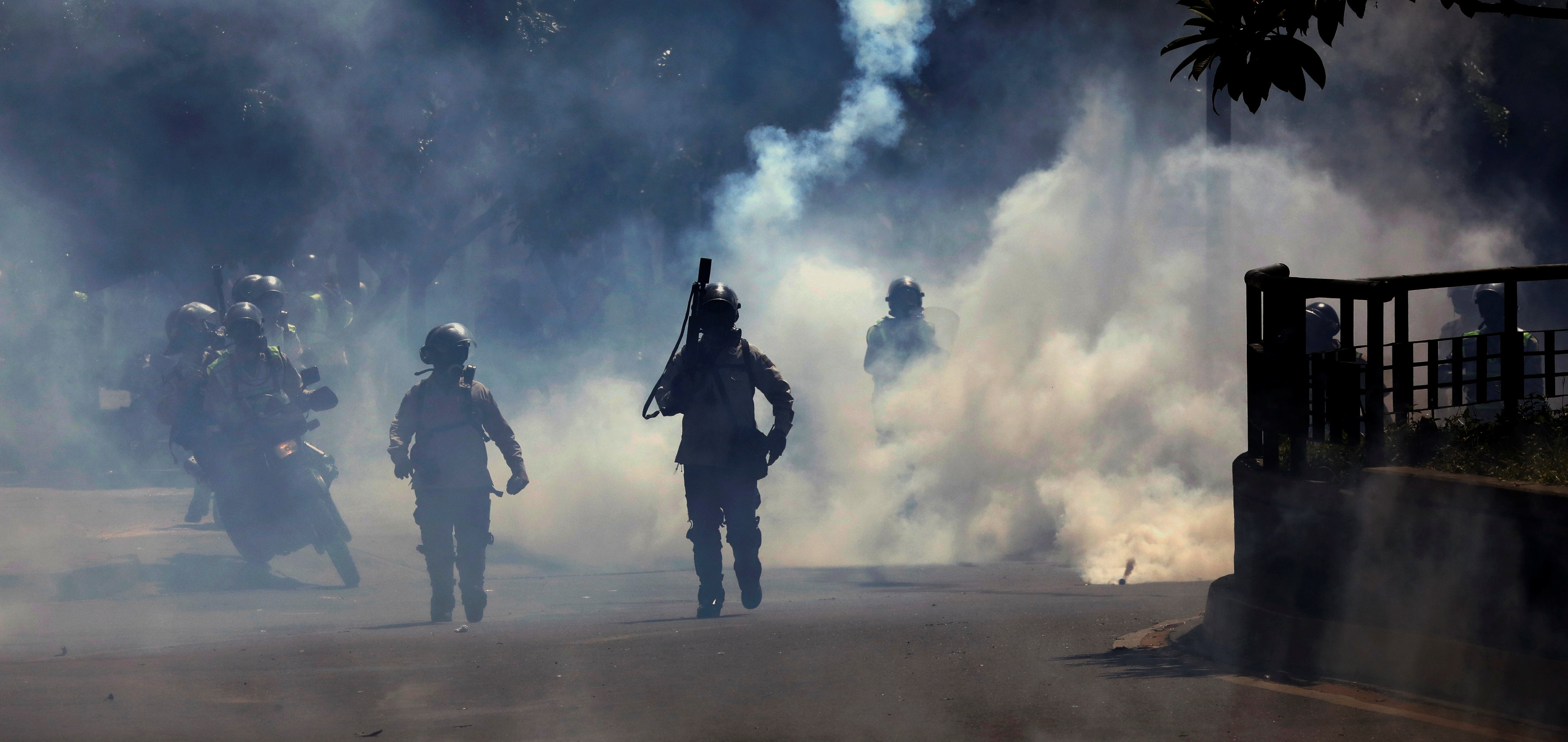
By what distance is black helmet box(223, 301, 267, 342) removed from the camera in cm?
1112

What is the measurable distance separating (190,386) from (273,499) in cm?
126

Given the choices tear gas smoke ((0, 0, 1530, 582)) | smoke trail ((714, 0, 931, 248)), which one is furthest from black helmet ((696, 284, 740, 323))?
smoke trail ((714, 0, 931, 248))

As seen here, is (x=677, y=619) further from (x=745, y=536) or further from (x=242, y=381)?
(x=242, y=381)

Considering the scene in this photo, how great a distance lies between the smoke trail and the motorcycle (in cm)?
1382

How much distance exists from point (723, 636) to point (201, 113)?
52.6 ft

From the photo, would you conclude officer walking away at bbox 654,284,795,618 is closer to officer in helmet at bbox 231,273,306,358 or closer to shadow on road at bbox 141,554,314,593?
shadow on road at bbox 141,554,314,593

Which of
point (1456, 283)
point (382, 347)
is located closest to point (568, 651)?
point (1456, 283)

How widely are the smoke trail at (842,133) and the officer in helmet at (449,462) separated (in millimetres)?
15368

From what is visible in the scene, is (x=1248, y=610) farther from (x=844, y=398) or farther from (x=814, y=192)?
(x=814, y=192)

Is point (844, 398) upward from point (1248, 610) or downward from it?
upward

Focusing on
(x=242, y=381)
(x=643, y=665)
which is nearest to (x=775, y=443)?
(x=643, y=665)

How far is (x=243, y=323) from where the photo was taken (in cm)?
1114

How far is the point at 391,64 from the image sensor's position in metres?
22.8

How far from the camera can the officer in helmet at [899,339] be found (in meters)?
13.8
